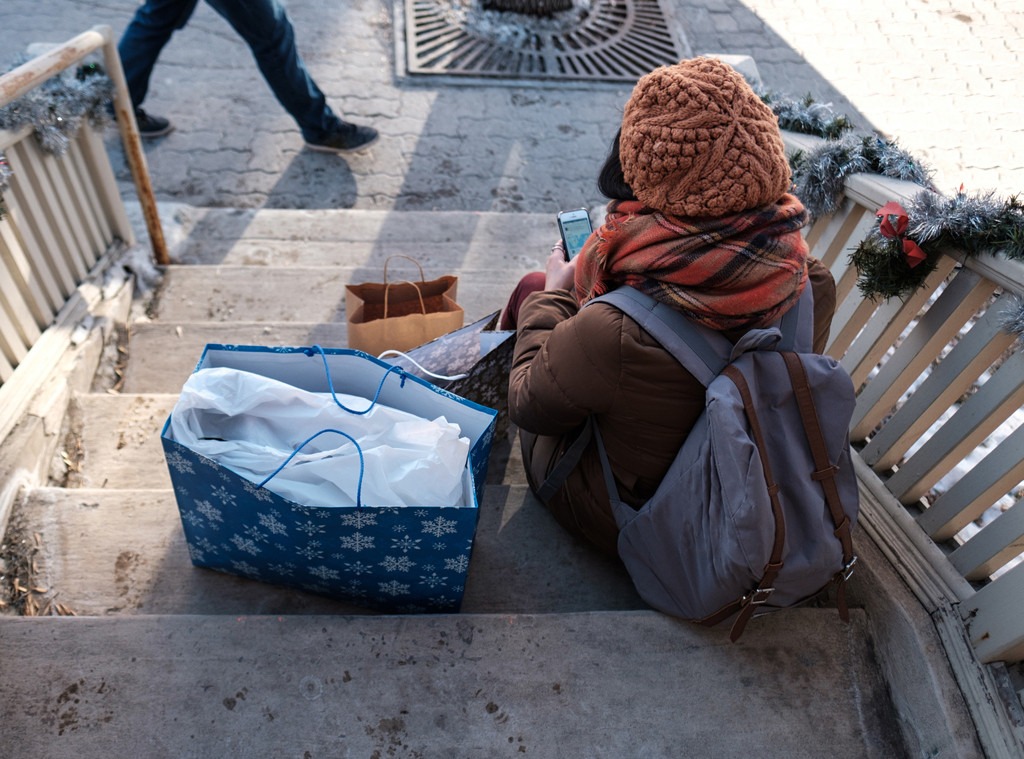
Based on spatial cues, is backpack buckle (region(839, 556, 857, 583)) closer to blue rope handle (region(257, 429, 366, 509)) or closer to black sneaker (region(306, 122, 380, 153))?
blue rope handle (region(257, 429, 366, 509))

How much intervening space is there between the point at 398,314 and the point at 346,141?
8.31 feet

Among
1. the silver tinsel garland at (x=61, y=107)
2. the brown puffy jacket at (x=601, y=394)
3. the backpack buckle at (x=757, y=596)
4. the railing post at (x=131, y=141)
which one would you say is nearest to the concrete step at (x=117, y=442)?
the silver tinsel garland at (x=61, y=107)

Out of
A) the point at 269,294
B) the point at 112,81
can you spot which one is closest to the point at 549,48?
the point at 269,294

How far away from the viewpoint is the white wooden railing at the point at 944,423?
5.33ft

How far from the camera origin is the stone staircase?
151cm

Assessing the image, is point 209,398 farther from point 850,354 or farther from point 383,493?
point 850,354

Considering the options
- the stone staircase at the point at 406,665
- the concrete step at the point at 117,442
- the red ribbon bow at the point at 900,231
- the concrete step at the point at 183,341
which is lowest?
the concrete step at the point at 183,341

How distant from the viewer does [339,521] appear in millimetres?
1529

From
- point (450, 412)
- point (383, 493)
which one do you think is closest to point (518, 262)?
point (450, 412)

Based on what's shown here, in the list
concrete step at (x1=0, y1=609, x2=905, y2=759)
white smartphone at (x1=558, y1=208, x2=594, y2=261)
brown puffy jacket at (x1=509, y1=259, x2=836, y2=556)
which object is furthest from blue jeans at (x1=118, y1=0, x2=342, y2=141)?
concrete step at (x1=0, y1=609, x2=905, y2=759)

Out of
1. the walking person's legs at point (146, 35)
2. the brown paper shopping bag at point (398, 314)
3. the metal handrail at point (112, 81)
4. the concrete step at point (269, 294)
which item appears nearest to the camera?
the metal handrail at point (112, 81)

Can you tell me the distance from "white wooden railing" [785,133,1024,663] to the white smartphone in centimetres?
73

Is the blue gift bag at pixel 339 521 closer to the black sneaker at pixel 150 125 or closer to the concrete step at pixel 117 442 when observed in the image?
the concrete step at pixel 117 442

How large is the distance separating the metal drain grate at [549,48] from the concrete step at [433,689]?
4.49 meters
